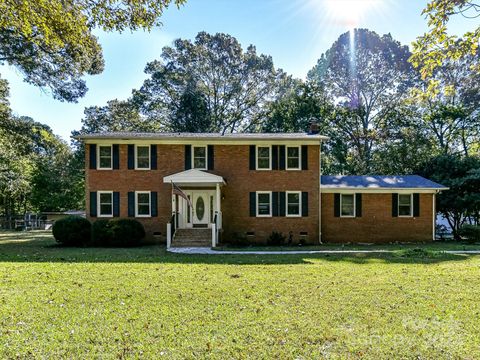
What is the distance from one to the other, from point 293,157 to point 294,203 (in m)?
2.53

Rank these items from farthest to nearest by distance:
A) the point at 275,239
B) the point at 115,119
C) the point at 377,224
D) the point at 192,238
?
the point at 115,119 → the point at 377,224 → the point at 275,239 → the point at 192,238

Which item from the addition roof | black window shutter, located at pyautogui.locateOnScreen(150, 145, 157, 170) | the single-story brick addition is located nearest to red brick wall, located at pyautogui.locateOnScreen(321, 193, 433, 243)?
the single-story brick addition

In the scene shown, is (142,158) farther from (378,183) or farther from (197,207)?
(378,183)

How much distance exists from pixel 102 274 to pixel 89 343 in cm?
497

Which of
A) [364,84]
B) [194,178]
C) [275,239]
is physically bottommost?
[275,239]

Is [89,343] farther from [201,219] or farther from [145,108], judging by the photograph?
[145,108]

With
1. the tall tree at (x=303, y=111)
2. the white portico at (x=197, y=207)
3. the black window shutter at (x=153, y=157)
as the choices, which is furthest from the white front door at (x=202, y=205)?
the tall tree at (x=303, y=111)

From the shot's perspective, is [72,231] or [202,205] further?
[202,205]

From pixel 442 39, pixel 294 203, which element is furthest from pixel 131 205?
pixel 442 39

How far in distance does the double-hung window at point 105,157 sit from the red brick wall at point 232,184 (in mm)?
284

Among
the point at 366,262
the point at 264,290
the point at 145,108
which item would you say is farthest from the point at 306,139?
the point at 145,108

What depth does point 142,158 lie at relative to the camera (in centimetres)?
1941

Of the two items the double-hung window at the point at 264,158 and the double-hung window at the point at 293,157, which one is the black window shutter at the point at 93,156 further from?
the double-hung window at the point at 293,157

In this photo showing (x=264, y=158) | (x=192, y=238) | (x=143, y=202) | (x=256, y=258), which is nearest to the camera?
(x=256, y=258)
